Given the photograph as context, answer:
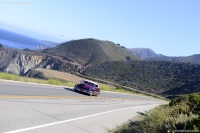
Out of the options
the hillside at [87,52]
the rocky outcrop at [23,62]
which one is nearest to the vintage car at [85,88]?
the rocky outcrop at [23,62]

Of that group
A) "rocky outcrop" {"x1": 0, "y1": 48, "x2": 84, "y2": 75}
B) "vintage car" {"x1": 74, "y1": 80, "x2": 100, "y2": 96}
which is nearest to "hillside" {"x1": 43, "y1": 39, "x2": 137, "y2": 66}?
"rocky outcrop" {"x1": 0, "y1": 48, "x2": 84, "y2": 75}

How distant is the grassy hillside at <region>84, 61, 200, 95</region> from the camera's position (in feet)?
285

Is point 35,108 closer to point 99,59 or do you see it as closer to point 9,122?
point 9,122

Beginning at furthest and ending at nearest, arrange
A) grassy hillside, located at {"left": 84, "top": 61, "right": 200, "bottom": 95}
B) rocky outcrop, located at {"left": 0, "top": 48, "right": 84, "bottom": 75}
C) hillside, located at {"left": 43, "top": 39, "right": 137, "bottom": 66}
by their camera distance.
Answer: hillside, located at {"left": 43, "top": 39, "right": 137, "bottom": 66} → rocky outcrop, located at {"left": 0, "top": 48, "right": 84, "bottom": 75} → grassy hillside, located at {"left": 84, "top": 61, "right": 200, "bottom": 95}

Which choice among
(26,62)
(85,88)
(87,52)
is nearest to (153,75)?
(26,62)

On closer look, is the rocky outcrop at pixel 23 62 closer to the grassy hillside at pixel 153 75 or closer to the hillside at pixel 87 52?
the hillside at pixel 87 52

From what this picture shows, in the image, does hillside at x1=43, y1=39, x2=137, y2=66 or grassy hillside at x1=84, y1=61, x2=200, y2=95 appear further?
hillside at x1=43, y1=39, x2=137, y2=66

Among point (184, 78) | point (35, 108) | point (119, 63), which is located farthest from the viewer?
point (119, 63)

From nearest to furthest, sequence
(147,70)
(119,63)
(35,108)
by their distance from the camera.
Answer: (35,108) < (147,70) < (119,63)

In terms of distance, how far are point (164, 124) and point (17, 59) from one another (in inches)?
5048

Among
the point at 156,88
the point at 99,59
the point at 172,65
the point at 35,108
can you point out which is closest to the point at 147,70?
the point at 172,65

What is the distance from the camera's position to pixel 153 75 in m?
104

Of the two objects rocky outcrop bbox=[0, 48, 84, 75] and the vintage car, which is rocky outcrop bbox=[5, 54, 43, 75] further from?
the vintage car

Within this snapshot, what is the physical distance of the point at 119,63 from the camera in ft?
397
